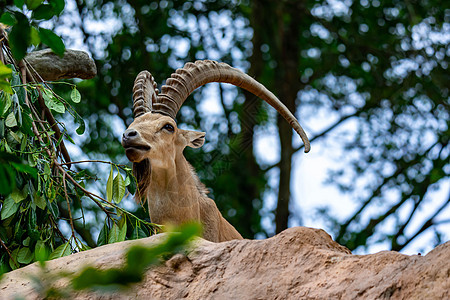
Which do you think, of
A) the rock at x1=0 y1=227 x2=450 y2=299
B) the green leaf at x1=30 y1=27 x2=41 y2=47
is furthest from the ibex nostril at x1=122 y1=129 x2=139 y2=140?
the green leaf at x1=30 y1=27 x2=41 y2=47

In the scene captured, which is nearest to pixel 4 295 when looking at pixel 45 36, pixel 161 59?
pixel 45 36

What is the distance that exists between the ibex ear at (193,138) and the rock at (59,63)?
1.21 metres

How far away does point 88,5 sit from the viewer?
558 inches

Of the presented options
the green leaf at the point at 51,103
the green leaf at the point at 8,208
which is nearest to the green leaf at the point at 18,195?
the green leaf at the point at 8,208

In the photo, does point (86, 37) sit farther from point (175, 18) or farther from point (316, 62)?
point (316, 62)

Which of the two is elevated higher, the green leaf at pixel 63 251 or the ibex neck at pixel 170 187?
the ibex neck at pixel 170 187

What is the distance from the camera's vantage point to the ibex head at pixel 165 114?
20.6ft

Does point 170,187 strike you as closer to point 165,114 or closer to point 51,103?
point 165,114

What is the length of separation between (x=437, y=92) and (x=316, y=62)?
2860mm

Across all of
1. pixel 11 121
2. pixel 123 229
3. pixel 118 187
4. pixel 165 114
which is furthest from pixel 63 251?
pixel 165 114

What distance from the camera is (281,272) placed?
390cm

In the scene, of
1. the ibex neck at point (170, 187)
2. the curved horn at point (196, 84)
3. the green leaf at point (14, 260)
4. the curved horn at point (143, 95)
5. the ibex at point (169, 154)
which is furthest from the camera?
the curved horn at point (143, 95)

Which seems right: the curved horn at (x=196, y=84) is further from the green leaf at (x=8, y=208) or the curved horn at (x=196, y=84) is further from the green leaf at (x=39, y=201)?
the green leaf at (x=8, y=208)

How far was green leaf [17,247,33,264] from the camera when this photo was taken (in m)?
5.69
